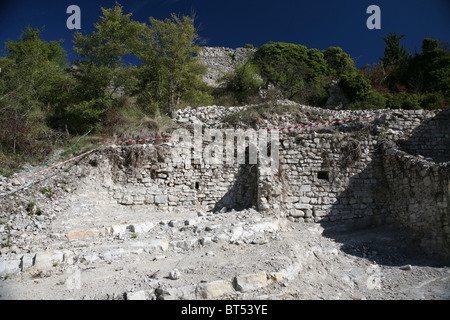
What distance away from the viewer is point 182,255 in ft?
17.5

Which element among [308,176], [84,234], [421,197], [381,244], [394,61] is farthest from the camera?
[394,61]

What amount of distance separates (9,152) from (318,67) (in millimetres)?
20394

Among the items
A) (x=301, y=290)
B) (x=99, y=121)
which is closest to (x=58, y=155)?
(x=99, y=121)

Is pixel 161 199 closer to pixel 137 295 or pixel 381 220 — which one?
pixel 137 295

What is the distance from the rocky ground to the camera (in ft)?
14.2

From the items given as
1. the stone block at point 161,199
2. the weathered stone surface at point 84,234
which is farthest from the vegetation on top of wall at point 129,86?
the weathered stone surface at point 84,234

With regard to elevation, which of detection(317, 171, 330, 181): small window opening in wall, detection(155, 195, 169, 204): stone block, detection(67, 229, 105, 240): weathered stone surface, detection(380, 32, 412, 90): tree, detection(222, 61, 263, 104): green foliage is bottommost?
detection(67, 229, 105, 240): weathered stone surface

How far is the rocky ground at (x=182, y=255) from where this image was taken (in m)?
4.33

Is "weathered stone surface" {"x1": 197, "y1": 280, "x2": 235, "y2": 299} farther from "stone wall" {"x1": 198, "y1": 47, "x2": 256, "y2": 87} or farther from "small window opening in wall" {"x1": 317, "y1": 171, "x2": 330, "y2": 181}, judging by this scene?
"stone wall" {"x1": 198, "y1": 47, "x2": 256, "y2": 87}

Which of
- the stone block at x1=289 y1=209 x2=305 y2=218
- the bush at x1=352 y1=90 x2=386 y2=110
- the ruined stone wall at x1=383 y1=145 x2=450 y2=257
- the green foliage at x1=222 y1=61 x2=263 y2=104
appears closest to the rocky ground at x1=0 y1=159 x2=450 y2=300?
the stone block at x1=289 y1=209 x2=305 y2=218

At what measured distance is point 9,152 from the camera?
799 cm

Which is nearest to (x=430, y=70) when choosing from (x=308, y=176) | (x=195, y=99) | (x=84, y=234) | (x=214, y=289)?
(x=308, y=176)
